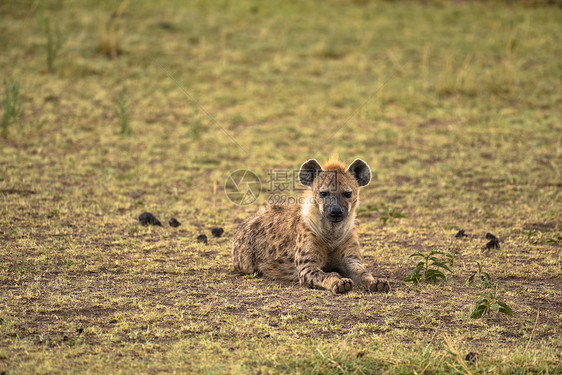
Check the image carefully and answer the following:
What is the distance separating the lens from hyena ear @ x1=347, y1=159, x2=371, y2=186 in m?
5.34

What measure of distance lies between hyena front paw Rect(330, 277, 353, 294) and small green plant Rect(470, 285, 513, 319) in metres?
0.82

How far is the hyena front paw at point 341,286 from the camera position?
15.1ft

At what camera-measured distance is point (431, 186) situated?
7594mm

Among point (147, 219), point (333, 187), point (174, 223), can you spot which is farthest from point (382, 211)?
point (147, 219)

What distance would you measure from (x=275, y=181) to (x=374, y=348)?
4.32 m

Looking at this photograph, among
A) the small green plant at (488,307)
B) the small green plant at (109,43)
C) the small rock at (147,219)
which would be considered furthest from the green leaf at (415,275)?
the small green plant at (109,43)

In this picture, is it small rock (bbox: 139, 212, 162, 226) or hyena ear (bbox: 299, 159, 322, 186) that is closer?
hyena ear (bbox: 299, 159, 322, 186)

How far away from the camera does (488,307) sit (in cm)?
423

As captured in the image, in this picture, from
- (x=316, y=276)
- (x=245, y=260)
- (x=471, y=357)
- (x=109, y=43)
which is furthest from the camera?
(x=109, y=43)

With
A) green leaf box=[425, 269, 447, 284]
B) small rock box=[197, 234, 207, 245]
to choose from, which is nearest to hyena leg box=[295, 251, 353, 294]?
green leaf box=[425, 269, 447, 284]

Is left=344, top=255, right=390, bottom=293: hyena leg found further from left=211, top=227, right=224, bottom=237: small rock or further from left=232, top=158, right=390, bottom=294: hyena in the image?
left=211, top=227, right=224, bottom=237: small rock

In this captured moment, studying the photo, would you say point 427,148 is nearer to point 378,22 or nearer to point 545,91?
point 545,91

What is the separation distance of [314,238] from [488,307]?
136 centimetres

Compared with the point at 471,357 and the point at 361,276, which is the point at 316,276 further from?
the point at 471,357
